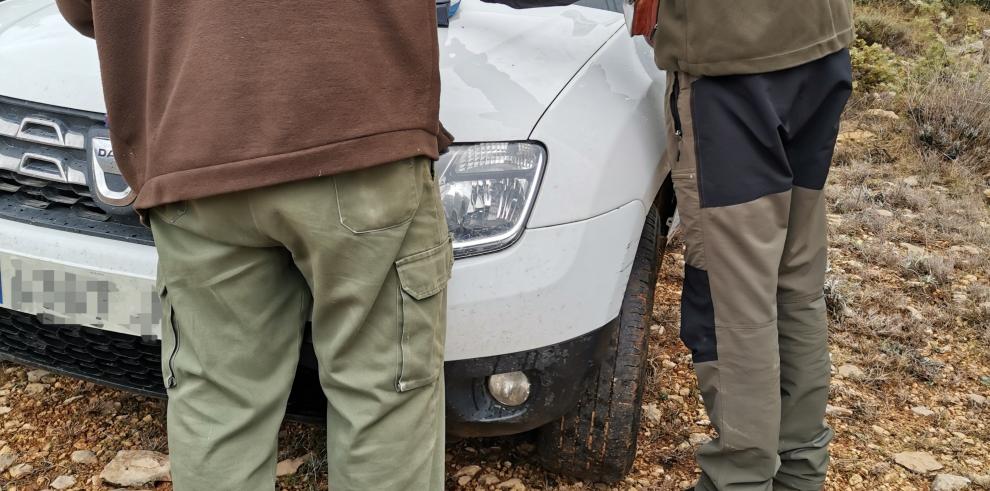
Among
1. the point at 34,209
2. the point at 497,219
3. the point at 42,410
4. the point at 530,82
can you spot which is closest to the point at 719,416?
the point at 497,219

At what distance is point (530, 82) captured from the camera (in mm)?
1878

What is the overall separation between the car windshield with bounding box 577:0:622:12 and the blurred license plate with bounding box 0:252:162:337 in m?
1.40

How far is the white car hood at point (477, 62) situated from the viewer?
1.82 metres

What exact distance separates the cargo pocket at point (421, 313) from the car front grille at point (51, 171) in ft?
2.47

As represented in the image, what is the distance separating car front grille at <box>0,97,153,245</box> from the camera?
1.89 metres

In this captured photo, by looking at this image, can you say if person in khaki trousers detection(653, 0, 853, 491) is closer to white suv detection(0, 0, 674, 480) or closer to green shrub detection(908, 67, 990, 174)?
white suv detection(0, 0, 674, 480)

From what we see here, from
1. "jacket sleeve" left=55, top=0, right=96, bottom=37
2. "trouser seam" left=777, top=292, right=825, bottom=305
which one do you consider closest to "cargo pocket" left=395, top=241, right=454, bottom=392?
"jacket sleeve" left=55, top=0, right=96, bottom=37

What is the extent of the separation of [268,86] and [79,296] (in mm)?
906

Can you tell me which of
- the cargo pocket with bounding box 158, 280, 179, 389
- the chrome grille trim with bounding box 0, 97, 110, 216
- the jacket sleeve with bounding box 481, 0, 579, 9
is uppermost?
the jacket sleeve with bounding box 481, 0, 579, 9

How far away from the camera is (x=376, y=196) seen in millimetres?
1344

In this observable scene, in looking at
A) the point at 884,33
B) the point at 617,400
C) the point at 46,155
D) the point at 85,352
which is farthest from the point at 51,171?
the point at 884,33

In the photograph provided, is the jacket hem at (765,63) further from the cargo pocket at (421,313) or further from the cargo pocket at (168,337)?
the cargo pocket at (168,337)

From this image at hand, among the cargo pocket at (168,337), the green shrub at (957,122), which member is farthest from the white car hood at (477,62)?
the green shrub at (957,122)

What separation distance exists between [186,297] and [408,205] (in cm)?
42
